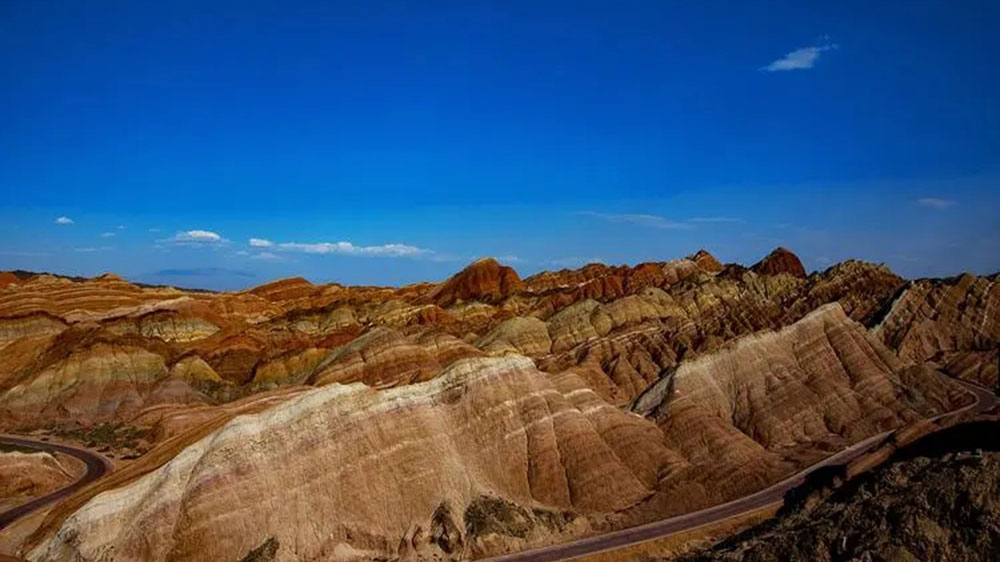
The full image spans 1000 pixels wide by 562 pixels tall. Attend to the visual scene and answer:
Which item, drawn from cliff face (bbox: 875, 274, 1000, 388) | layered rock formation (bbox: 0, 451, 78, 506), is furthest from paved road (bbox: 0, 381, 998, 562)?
cliff face (bbox: 875, 274, 1000, 388)

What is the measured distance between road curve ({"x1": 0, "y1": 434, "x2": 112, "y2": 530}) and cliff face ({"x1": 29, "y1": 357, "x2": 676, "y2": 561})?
1886cm

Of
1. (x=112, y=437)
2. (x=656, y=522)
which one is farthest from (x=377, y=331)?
(x=656, y=522)

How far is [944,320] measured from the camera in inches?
4227

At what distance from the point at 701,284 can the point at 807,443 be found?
8057 centimetres

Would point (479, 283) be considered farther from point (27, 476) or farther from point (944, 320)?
point (27, 476)

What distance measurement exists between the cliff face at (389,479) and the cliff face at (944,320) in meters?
63.1

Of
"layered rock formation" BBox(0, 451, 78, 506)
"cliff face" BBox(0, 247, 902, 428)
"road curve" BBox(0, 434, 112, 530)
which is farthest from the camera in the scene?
"cliff face" BBox(0, 247, 902, 428)

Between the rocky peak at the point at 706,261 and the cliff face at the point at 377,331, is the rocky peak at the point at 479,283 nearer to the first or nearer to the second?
the cliff face at the point at 377,331

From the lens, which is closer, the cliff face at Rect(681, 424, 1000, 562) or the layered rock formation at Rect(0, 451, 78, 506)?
the cliff face at Rect(681, 424, 1000, 562)

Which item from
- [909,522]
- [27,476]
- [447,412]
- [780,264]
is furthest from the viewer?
[780,264]

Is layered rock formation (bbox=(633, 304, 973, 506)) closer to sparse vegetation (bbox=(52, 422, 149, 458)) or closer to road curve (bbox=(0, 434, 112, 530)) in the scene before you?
road curve (bbox=(0, 434, 112, 530))

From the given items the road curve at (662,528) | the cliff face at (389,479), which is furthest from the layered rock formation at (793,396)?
the cliff face at (389,479)

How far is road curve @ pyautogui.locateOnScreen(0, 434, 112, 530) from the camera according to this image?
60438mm

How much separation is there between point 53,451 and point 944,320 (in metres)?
115
